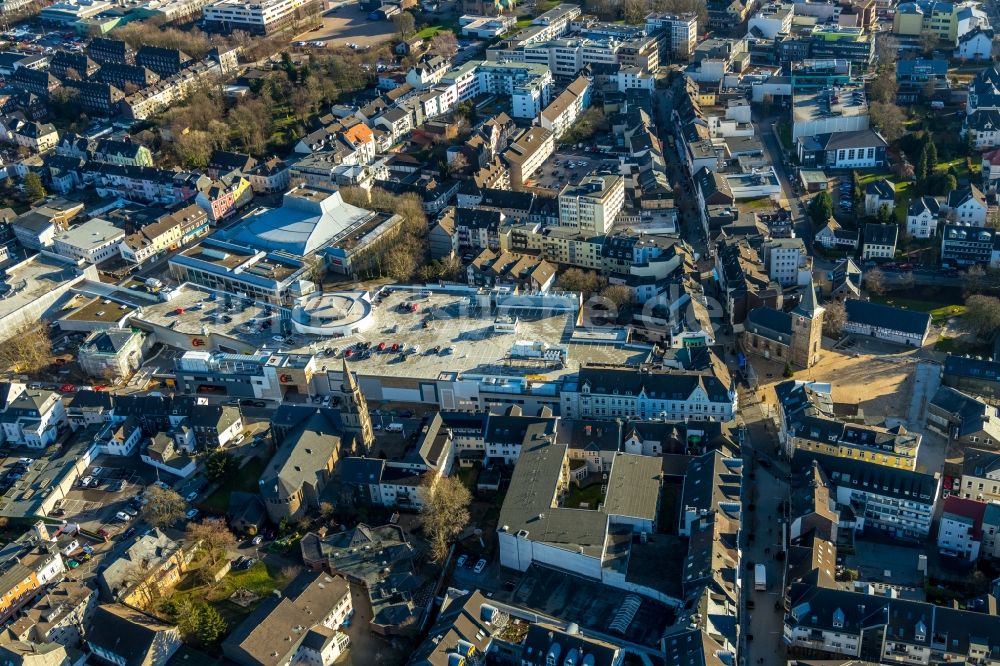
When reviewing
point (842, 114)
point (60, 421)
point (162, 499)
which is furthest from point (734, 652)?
point (842, 114)

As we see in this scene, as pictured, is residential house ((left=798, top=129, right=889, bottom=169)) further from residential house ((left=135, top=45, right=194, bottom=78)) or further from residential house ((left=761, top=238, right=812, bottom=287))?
residential house ((left=135, top=45, right=194, bottom=78))

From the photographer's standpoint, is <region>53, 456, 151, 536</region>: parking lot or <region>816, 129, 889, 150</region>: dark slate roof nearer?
<region>53, 456, 151, 536</region>: parking lot

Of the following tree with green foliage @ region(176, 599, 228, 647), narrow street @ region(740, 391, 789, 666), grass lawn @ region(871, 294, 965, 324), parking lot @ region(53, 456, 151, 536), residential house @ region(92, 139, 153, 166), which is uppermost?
residential house @ region(92, 139, 153, 166)

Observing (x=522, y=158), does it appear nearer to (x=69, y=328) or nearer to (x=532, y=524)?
(x=69, y=328)

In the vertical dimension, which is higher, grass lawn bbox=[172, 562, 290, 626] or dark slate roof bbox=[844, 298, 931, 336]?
dark slate roof bbox=[844, 298, 931, 336]

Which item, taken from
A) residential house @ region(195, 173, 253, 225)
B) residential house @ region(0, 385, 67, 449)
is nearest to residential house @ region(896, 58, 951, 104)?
residential house @ region(195, 173, 253, 225)

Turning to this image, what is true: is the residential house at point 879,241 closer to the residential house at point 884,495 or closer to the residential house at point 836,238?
the residential house at point 836,238
